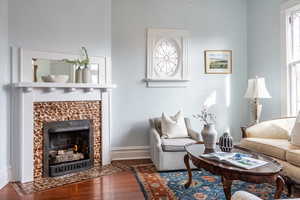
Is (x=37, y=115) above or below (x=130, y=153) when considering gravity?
above

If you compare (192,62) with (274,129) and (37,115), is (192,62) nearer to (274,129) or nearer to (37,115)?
(274,129)

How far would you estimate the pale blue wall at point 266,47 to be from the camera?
3.98m

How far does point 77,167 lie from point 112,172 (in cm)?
52

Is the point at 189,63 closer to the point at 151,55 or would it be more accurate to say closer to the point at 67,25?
the point at 151,55

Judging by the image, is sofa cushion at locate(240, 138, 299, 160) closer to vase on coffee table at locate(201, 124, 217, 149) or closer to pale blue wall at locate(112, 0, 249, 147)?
vase on coffee table at locate(201, 124, 217, 149)

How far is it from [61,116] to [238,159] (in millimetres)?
2464

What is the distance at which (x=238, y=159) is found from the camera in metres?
2.20

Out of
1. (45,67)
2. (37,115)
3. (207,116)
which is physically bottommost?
(207,116)

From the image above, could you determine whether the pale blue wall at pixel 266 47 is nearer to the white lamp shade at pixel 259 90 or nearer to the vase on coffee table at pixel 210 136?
the white lamp shade at pixel 259 90

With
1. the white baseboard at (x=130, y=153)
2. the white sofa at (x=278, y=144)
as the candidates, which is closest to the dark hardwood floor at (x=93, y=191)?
the white baseboard at (x=130, y=153)

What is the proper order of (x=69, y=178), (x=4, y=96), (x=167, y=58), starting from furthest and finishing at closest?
(x=167, y=58), (x=69, y=178), (x=4, y=96)

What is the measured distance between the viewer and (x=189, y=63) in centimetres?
445

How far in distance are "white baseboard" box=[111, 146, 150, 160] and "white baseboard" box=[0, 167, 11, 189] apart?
162cm

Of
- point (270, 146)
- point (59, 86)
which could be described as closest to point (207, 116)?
point (270, 146)
